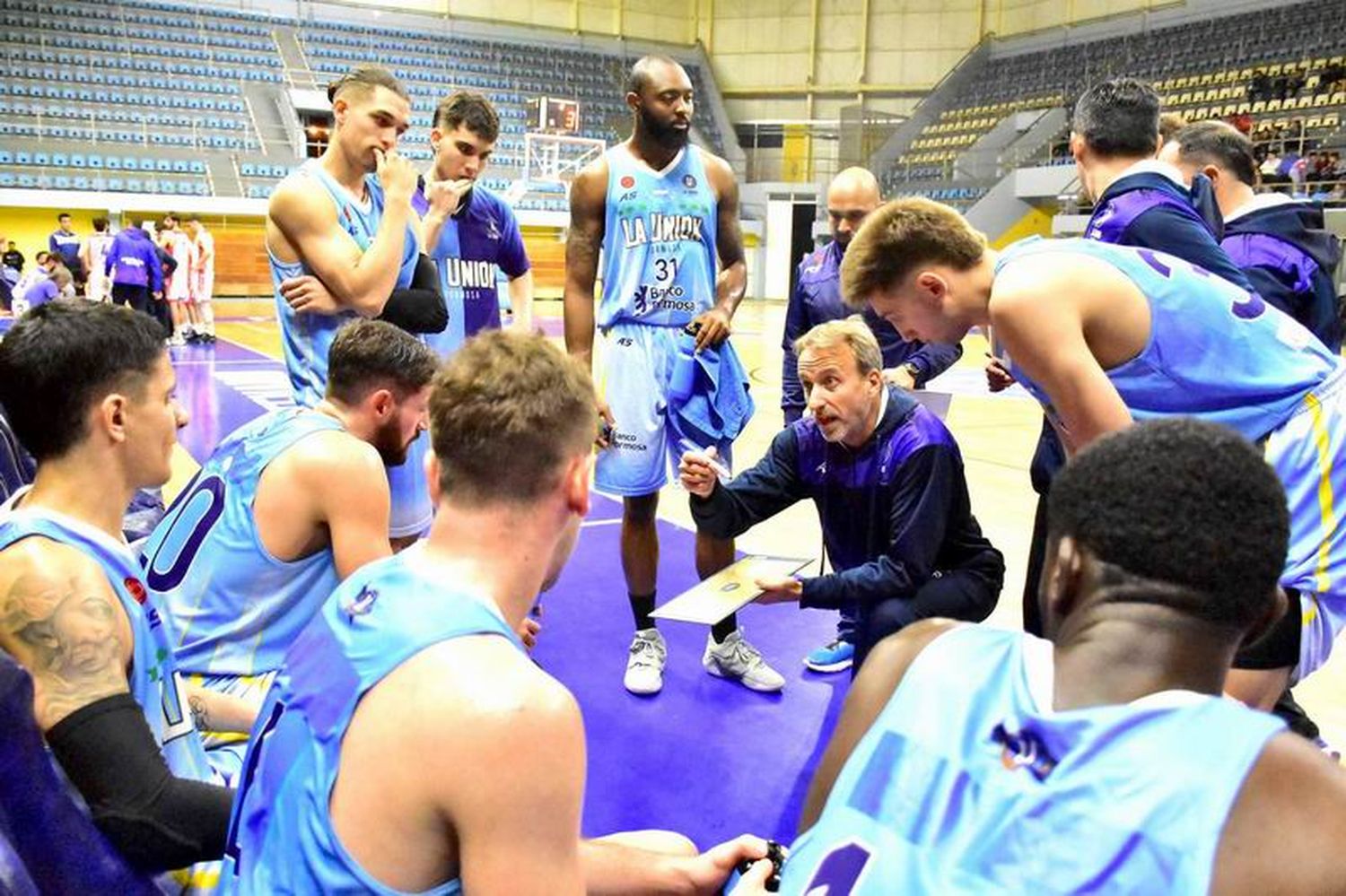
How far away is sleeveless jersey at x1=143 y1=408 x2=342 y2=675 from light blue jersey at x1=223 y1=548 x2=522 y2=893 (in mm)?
1114

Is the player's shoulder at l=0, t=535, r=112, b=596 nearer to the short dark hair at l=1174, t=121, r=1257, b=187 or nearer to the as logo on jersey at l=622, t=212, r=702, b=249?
the as logo on jersey at l=622, t=212, r=702, b=249

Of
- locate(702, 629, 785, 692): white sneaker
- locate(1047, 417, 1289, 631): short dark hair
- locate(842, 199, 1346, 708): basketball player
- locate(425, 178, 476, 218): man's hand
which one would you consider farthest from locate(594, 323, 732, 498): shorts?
locate(1047, 417, 1289, 631): short dark hair

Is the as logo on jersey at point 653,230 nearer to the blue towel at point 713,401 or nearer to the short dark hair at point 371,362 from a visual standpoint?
the blue towel at point 713,401

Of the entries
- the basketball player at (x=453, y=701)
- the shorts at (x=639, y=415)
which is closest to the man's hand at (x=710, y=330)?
the shorts at (x=639, y=415)

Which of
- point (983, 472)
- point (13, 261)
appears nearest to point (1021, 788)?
point (983, 472)

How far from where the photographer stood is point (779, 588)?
296 centimetres

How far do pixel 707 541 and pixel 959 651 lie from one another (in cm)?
275

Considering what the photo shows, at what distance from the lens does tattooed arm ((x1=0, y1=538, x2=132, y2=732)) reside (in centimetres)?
159

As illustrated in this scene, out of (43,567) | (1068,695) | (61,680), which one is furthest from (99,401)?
(1068,695)

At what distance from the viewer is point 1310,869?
90 cm

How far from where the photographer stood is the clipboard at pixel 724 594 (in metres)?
2.63

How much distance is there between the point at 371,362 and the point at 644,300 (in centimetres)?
152

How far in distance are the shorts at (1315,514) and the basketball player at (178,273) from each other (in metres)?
14.4

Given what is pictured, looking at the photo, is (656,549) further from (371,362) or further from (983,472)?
(983,472)
